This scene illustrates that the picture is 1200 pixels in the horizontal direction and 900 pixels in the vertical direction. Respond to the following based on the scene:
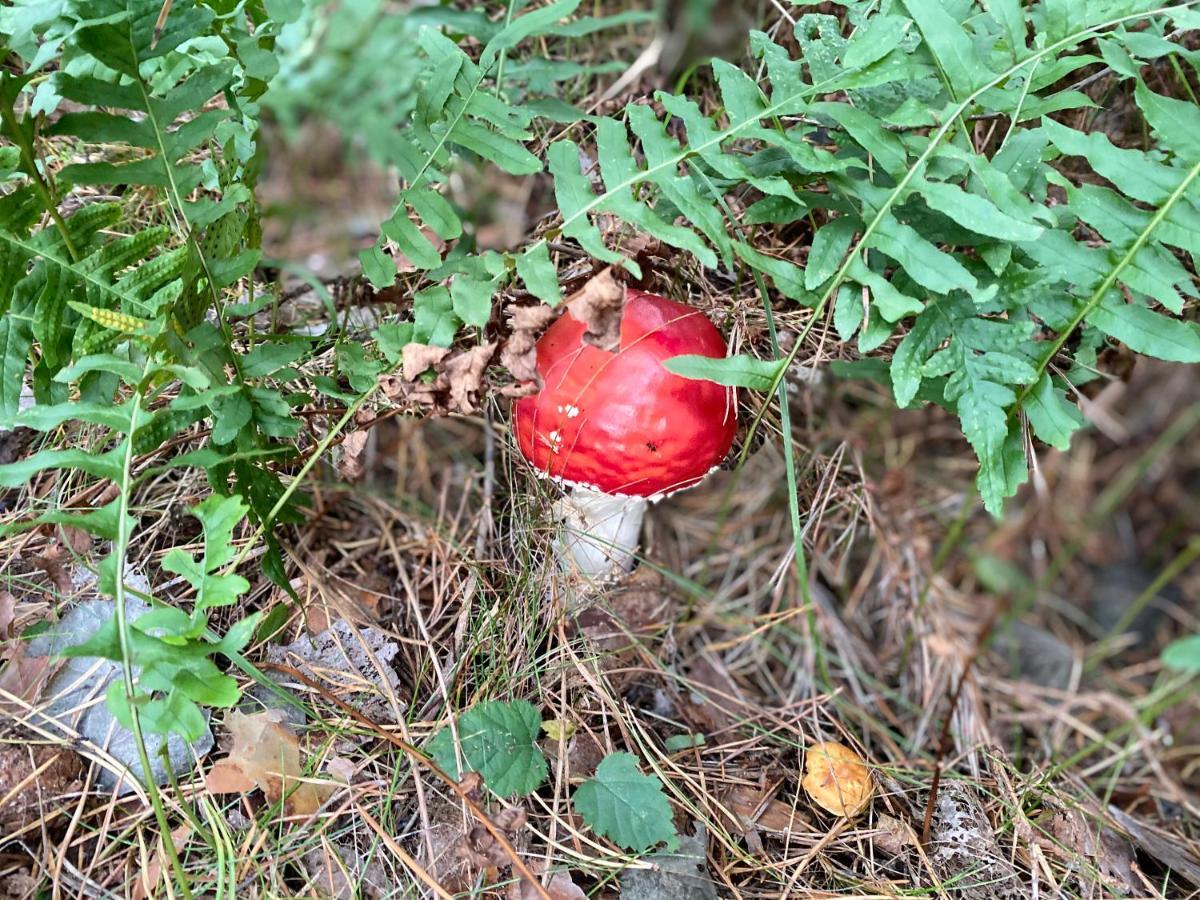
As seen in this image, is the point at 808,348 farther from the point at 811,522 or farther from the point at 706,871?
the point at 706,871

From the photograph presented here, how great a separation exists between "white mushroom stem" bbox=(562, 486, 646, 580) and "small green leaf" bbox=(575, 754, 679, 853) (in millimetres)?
620

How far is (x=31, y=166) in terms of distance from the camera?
1.95m

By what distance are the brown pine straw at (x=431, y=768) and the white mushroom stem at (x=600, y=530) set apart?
668 mm

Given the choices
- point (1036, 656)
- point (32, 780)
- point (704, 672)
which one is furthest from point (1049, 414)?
point (32, 780)

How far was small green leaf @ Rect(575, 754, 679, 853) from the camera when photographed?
201 cm

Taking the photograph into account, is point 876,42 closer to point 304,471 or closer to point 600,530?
point 600,530

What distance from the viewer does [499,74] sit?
7.60 ft

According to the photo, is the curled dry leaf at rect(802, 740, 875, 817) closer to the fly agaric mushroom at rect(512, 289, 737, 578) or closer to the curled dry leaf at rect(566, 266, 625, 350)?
the fly agaric mushroom at rect(512, 289, 737, 578)

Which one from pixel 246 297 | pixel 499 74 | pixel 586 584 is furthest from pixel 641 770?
pixel 499 74

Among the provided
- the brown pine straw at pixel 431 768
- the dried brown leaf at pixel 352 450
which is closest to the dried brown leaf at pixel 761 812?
the brown pine straw at pixel 431 768

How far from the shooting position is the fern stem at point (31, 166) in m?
1.85

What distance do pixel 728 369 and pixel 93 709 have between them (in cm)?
161

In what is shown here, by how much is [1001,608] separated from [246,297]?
2864 millimetres

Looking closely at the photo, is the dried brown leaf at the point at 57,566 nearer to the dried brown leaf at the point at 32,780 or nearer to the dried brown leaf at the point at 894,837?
the dried brown leaf at the point at 32,780
